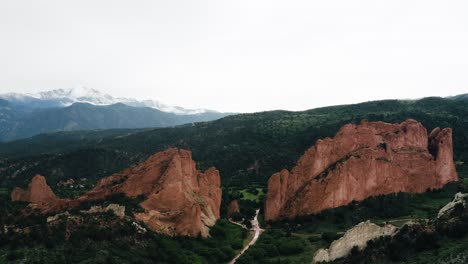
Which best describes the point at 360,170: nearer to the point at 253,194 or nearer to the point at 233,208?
the point at 233,208

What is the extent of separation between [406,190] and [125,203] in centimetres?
6992

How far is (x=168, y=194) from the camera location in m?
97.7

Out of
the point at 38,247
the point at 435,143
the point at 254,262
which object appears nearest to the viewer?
the point at 38,247

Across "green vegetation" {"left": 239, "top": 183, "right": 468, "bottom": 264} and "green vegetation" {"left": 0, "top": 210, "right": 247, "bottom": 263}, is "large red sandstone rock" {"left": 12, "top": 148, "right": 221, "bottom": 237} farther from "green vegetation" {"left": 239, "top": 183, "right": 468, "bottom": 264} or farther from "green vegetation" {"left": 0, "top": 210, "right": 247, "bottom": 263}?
"green vegetation" {"left": 239, "top": 183, "right": 468, "bottom": 264}

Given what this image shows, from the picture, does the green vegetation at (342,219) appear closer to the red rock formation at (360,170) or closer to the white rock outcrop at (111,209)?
the red rock formation at (360,170)

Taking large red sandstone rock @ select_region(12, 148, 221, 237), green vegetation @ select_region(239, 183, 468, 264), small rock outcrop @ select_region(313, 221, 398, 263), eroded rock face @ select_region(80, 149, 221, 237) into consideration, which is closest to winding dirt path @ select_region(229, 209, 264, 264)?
green vegetation @ select_region(239, 183, 468, 264)

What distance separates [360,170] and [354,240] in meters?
44.4

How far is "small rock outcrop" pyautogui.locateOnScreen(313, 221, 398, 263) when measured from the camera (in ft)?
234

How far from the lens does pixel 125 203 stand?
91688 mm

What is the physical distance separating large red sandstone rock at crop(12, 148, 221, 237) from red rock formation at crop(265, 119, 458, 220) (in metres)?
17.7

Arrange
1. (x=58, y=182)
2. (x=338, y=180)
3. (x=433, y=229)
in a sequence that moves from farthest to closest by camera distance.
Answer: (x=58, y=182) → (x=338, y=180) → (x=433, y=229)

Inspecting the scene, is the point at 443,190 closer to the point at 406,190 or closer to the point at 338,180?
the point at 406,190

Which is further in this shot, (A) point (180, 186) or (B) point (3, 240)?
(A) point (180, 186)

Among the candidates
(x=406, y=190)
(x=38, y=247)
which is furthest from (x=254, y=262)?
(x=406, y=190)
